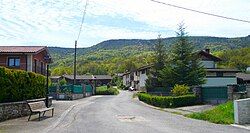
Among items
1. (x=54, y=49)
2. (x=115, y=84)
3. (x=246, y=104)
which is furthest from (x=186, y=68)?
(x=54, y=49)

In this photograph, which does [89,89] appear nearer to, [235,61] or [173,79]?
[173,79]

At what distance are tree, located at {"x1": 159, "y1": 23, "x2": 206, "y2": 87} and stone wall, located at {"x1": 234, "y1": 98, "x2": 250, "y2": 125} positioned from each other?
25550 mm

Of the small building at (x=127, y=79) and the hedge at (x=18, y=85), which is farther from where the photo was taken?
the small building at (x=127, y=79)

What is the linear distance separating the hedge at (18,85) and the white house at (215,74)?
35.4m

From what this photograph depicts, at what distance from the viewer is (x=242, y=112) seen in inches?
676

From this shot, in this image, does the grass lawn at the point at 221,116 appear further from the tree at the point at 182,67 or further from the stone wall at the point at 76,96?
the stone wall at the point at 76,96

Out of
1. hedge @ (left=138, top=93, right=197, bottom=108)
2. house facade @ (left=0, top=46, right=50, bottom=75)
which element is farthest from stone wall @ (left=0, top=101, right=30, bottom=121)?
house facade @ (left=0, top=46, right=50, bottom=75)

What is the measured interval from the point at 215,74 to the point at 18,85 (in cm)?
4313

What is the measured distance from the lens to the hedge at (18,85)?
1916 cm

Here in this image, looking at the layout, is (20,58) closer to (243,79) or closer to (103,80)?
(243,79)

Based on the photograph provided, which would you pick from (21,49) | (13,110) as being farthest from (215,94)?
(21,49)

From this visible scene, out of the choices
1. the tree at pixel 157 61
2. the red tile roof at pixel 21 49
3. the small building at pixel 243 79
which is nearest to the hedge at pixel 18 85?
the red tile roof at pixel 21 49

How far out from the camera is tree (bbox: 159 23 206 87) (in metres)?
43.3

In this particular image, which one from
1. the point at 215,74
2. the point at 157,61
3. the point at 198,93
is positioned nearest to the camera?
the point at 198,93
